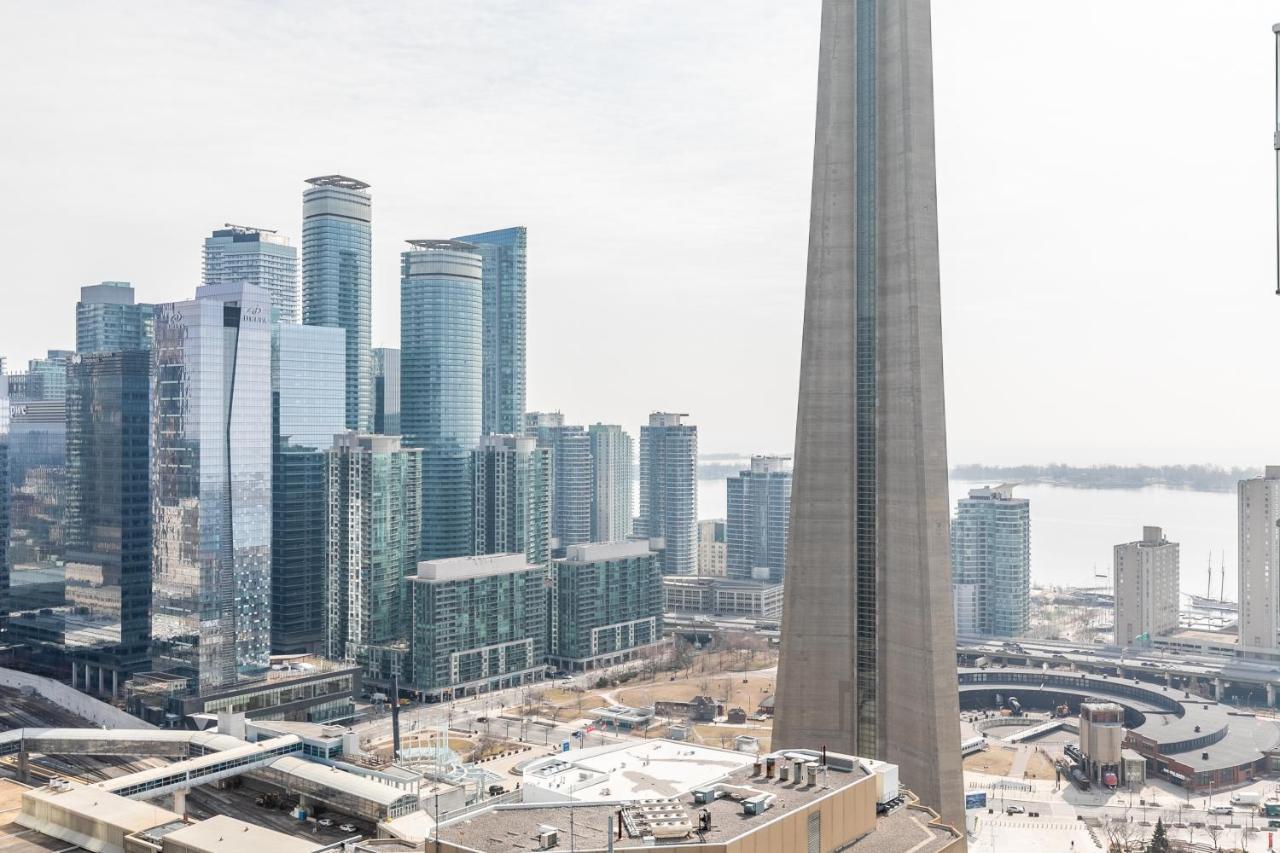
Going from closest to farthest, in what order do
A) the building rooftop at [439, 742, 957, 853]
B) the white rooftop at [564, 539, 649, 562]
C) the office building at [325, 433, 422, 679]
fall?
the building rooftop at [439, 742, 957, 853] < the office building at [325, 433, 422, 679] < the white rooftop at [564, 539, 649, 562]

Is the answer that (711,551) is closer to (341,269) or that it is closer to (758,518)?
(758,518)

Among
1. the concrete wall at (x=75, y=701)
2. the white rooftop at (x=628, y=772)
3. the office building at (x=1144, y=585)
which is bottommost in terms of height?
the concrete wall at (x=75, y=701)

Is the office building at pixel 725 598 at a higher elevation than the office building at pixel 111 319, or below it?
below

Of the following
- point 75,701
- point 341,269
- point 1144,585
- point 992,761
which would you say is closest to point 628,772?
point 992,761

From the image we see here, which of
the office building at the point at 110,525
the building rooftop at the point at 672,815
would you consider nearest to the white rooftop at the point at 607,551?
the office building at the point at 110,525

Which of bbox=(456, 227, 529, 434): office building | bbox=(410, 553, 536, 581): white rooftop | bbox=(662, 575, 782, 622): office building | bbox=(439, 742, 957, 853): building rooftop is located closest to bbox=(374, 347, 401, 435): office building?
bbox=(456, 227, 529, 434): office building

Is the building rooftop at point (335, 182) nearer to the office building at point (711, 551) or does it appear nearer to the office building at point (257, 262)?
the office building at point (257, 262)

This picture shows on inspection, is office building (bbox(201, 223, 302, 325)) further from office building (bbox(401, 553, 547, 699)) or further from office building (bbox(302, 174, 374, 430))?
office building (bbox(401, 553, 547, 699))
